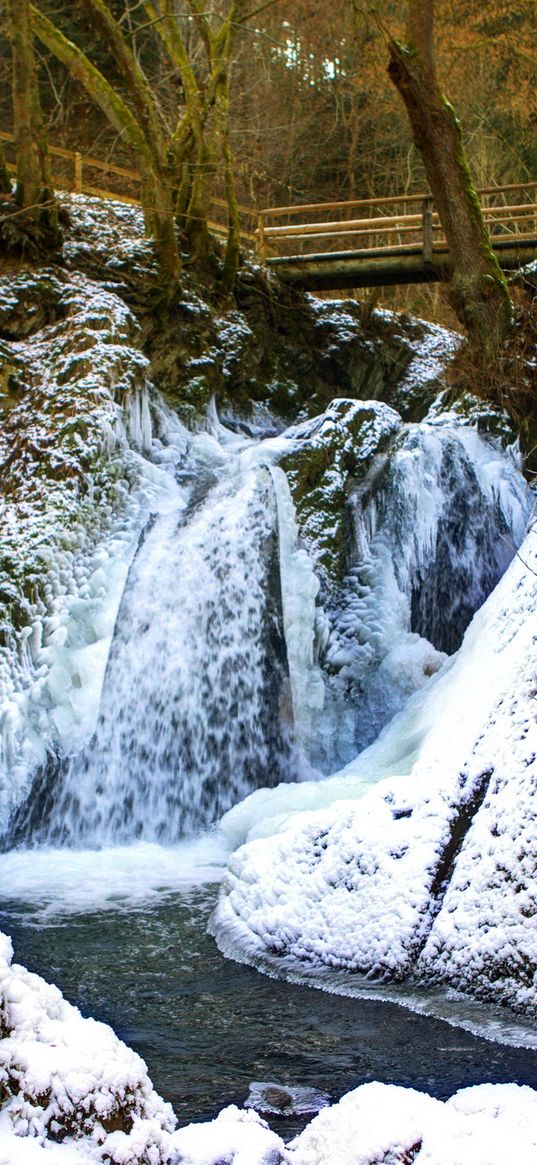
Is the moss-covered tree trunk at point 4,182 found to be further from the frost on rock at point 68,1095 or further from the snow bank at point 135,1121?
the frost on rock at point 68,1095

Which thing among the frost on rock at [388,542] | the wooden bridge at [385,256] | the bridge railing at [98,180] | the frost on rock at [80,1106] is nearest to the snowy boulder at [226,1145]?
the frost on rock at [80,1106]

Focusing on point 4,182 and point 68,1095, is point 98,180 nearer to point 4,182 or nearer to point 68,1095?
point 4,182

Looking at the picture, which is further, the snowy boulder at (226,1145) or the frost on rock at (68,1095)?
the snowy boulder at (226,1145)

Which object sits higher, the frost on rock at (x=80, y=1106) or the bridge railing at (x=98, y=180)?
the bridge railing at (x=98, y=180)

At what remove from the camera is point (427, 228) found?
12.4 metres

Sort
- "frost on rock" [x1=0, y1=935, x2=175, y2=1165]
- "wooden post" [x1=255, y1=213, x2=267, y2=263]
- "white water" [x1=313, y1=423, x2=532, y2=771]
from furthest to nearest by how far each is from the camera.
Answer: "wooden post" [x1=255, y1=213, x2=267, y2=263] → "white water" [x1=313, y1=423, x2=532, y2=771] → "frost on rock" [x1=0, y1=935, x2=175, y2=1165]

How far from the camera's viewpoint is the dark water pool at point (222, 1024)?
11.6ft

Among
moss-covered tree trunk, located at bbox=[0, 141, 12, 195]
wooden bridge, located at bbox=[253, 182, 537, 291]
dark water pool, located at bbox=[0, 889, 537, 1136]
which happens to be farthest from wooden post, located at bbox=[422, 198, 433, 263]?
dark water pool, located at bbox=[0, 889, 537, 1136]

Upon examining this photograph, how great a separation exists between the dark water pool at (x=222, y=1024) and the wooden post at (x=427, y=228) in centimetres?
925

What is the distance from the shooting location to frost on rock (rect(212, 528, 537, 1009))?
4227 mm

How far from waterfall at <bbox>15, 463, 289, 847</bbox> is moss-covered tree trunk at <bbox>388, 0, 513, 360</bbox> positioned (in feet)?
11.0

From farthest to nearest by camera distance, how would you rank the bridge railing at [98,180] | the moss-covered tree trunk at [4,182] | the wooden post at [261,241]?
the bridge railing at [98,180] → the wooden post at [261,241] → the moss-covered tree trunk at [4,182]

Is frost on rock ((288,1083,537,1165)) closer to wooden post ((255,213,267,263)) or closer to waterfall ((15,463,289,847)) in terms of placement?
waterfall ((15,463,289,847))

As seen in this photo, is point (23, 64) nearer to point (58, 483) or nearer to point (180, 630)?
point (58, 483)
